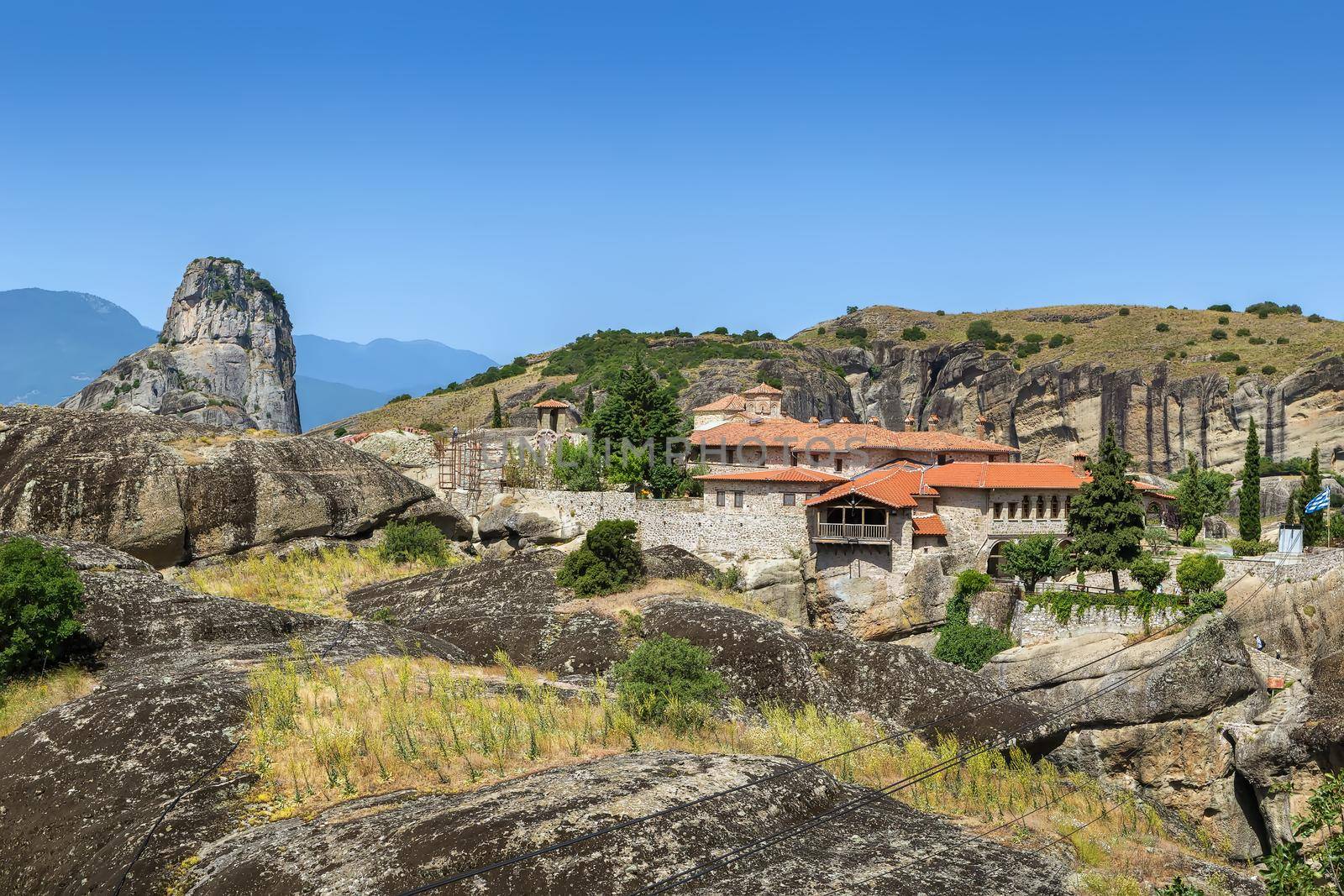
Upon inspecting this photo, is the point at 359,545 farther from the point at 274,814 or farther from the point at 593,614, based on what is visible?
the point at 274,814

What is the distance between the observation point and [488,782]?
12.8 m

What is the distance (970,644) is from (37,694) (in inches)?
1159

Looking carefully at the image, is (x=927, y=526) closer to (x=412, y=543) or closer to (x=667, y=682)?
(x=412, y=543)

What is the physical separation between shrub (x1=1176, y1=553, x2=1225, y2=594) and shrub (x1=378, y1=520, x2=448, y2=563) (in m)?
26.7

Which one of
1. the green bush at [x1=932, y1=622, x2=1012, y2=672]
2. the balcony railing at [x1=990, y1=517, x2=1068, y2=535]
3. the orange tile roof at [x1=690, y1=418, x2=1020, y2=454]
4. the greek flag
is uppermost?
the orange tile roof at [x1=690, y1=418, x2=1020, y2=454]

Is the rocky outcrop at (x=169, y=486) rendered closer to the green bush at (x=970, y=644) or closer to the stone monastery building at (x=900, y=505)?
the stone monastery building at (x=900, y=505)

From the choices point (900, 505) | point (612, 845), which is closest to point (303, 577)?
point (612, 845)

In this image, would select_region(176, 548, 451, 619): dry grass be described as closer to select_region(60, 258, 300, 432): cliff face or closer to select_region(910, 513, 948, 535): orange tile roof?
→ select_region(910, 513, 948, 535): orange tile roof

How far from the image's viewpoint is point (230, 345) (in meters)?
167

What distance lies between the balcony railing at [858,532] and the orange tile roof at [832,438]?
30.8ft

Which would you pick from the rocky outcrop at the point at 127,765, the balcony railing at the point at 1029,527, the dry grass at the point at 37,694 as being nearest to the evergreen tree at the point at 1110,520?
the balcony railing at the point at 1029,527

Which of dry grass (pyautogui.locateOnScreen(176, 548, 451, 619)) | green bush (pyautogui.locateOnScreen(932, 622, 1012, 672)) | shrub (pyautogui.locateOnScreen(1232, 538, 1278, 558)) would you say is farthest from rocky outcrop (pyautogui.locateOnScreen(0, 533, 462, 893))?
shrub (pyautogui.locateOnScreen(1232, 538, 1278, 558))

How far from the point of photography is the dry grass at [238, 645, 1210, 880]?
1279 centimetres

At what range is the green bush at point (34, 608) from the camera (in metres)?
17.1
